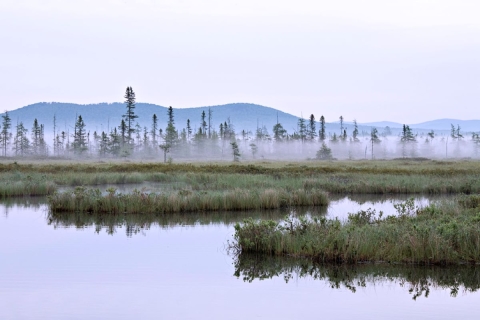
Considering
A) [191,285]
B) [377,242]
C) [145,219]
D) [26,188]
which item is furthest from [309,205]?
[26,188]

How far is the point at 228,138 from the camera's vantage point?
463 feet

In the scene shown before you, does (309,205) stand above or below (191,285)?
above

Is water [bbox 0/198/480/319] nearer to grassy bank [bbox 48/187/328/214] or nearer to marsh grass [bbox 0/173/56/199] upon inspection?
grassy bank [bbox 48/187/328/214]

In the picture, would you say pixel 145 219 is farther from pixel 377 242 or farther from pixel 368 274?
pixel 368 274

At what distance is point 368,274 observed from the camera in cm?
1308

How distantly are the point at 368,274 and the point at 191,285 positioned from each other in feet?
13.1

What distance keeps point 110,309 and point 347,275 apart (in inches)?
213

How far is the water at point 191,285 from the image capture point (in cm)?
1052

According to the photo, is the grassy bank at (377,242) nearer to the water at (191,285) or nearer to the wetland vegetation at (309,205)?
the wetland vegetation at (309,205)

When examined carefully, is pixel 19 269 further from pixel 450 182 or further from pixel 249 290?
pixel 450 182

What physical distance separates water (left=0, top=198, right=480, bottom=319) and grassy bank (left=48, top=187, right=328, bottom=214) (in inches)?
209

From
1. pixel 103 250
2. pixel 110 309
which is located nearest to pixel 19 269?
pixel 103 250

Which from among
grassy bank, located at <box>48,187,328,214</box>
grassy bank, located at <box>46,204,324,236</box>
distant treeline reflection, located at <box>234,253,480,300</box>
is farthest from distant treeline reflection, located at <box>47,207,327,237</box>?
distant treeline reflection, located at <box>234,253,480,300</box>

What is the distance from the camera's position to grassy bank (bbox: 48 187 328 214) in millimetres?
23109
